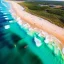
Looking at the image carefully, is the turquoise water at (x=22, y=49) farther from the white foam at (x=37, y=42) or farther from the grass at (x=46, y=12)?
the grass at (x=46, y=12)

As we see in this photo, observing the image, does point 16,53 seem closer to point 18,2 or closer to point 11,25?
point 11,25

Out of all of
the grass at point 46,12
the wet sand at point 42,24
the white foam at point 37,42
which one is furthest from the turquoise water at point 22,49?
the grass at point 46,12

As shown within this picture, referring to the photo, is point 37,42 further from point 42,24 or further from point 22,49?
point 42,24

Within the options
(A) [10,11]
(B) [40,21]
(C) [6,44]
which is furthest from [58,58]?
(A) [10,11]

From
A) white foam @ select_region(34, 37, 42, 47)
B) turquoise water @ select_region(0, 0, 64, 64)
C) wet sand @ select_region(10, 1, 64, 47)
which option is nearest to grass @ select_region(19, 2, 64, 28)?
wet sand @ select_region(10, 1, 64, 47)

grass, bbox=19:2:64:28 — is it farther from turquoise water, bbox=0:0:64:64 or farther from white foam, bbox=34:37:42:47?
white foam, bbox=34:37:42:47

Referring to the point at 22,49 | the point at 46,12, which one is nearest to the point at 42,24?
the point at 46,12
